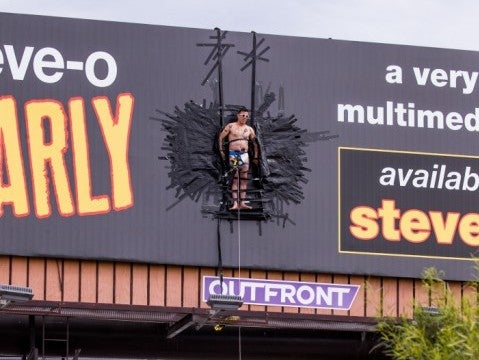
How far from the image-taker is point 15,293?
82.0 ft

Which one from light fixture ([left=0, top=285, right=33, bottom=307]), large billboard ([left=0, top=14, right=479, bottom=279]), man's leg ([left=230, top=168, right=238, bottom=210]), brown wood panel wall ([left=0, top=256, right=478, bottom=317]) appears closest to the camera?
light fixture ([left=0, top=285, right=33, bottom=307])

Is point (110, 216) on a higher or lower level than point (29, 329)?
higher

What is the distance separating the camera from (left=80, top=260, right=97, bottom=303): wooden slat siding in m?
27.5

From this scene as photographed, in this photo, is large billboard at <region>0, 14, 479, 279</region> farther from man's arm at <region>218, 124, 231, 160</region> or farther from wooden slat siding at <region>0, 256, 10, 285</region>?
wooden slat siding at <region>0, 256, 10, 285</region>

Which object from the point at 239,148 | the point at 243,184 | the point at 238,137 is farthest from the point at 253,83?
the point at 243,184

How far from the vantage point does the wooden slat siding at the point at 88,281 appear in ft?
90.3

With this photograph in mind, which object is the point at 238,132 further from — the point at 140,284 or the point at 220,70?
the point at 140,284

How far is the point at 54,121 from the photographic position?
27.8m

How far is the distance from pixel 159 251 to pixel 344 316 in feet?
10.7

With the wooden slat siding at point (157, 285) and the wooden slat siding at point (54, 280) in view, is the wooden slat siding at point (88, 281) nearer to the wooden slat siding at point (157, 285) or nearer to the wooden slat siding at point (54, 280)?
the wooden slat siding at point (54, 280)

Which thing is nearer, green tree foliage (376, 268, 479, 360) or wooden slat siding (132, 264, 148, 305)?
green tree foliage (376, 268, 479, 360)

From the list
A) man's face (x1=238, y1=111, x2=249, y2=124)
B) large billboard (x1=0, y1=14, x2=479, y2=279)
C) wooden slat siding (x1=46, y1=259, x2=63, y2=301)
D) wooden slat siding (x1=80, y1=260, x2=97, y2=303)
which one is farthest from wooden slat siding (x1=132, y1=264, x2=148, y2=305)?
man's face (x1=238, y1=111, x2=249, y2=124)

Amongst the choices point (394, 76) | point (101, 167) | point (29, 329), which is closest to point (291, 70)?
point (394, 76)

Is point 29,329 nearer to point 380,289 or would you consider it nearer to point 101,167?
point 101,167
